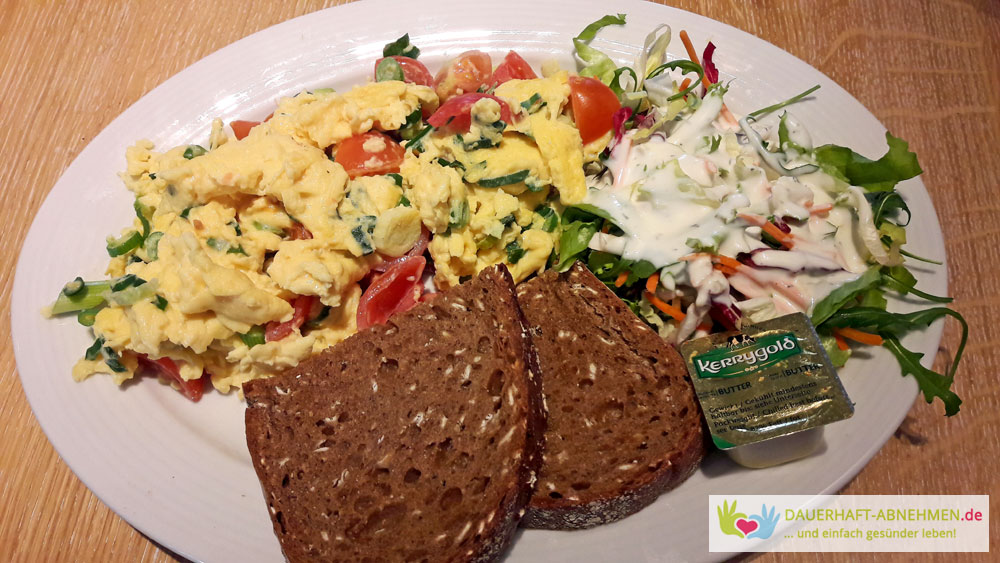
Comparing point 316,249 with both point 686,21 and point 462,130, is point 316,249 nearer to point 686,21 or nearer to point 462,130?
point 462,130

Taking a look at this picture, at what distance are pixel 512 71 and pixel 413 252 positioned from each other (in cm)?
102

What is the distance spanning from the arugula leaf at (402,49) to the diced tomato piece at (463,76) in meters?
0.23

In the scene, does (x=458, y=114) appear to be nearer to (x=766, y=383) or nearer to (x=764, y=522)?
(x=766, y=383)

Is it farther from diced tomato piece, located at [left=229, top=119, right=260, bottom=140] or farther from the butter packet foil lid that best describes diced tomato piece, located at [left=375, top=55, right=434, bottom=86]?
the butter packet foil lid

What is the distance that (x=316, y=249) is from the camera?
6.52 feet

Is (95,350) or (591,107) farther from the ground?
(591,107)

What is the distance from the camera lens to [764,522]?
5.96ft

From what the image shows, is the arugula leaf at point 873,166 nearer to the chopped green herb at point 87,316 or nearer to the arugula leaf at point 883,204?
the arugula leaf at point 883,204

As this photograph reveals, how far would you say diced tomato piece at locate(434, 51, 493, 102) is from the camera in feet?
8.21

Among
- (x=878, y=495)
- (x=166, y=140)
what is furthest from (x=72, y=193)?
(x=878, y=495)

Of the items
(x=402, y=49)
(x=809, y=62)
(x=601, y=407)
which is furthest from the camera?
(x=809, y=62)

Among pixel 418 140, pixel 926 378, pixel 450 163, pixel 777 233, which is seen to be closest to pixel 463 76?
pixel 418 140

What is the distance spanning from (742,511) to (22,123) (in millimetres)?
3733

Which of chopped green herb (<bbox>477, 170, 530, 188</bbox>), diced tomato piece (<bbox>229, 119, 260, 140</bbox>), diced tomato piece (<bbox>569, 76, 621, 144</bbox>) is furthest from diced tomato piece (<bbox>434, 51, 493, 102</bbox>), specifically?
diced tomato piece (<bbox>229, 119, 260, 140</bbox>)
